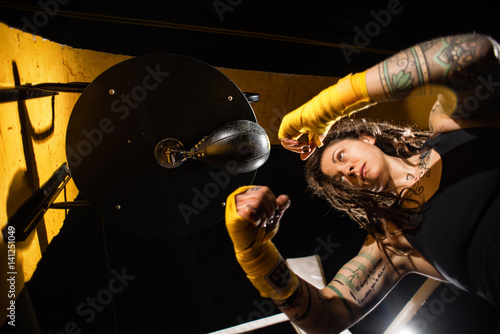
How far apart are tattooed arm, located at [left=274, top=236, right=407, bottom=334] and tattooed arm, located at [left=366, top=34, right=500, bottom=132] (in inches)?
28.8

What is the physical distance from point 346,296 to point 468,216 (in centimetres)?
58

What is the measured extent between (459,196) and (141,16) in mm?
2198

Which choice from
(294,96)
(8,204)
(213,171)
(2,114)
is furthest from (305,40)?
(8,204)

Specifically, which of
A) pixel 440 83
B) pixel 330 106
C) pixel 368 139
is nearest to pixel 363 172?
pixel 368 139

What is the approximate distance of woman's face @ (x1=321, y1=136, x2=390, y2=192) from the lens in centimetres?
134

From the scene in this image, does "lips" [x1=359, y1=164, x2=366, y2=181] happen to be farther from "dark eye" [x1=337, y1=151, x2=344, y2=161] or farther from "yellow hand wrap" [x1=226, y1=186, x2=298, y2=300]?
"yellow hand wrap" [x1=226, y1=186, x2=298, y2=300]

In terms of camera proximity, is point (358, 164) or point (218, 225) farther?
point (218, 225)

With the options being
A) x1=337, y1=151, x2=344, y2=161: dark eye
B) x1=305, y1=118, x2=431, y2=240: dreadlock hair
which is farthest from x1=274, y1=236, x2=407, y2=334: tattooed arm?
x1=337, y1=151, x2=344, y2=161: dark eye

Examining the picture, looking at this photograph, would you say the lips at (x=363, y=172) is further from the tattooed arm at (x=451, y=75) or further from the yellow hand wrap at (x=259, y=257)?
the yellow hand wrap at (x=259, y=257)

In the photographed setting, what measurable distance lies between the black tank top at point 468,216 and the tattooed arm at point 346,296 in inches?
8.7

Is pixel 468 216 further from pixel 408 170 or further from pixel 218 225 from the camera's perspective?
pixel 218 225

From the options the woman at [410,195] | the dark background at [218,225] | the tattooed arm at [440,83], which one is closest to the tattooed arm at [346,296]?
the woman at [410,195]

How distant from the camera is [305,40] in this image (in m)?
2.32

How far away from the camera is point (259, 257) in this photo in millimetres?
973
